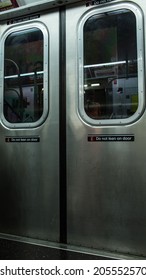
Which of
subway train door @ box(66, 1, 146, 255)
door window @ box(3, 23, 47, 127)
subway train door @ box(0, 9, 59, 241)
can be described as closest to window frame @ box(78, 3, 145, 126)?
subway train door @ box(66, 1, 146, 255)

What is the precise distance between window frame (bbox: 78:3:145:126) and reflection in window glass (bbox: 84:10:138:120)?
3 centimetres

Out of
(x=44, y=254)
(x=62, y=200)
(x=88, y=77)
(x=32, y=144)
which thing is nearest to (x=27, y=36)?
(x=88, y=77)

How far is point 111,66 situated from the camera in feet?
8.70

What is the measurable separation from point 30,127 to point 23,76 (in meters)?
0.50

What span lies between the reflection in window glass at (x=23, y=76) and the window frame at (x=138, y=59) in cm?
40

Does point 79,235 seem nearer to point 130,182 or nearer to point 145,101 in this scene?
point 130,182

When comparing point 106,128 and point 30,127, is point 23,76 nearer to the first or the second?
point 30,127

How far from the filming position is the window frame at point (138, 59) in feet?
8.21

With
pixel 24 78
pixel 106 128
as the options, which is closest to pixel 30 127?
pixel 24 78

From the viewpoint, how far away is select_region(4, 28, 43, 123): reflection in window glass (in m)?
2.98

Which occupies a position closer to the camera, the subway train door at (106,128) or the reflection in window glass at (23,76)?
the subway train door at (106,128)

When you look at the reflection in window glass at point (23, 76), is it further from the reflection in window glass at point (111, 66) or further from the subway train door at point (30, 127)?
the reflection in window glass at point (111, 66)

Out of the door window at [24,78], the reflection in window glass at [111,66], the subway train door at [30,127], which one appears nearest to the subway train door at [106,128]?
the reflection in window glass at [111,66]
